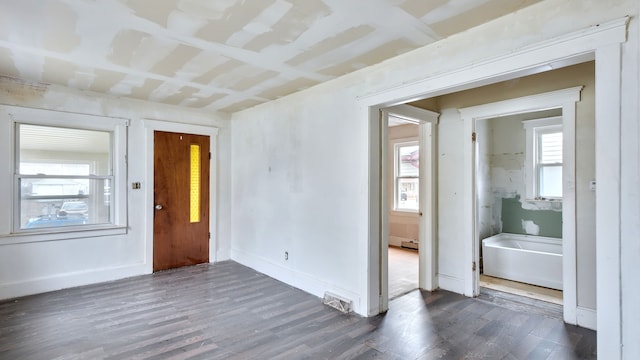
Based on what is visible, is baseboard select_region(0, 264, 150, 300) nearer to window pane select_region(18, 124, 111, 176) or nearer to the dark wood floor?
the dark wood floor

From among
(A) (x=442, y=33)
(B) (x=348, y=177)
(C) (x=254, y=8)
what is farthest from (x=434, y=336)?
(C) (x=254, y=8)

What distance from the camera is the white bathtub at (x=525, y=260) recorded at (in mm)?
4164

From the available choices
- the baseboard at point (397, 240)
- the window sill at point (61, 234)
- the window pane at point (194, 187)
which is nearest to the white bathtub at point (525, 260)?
the baseboard at point (397, 240)

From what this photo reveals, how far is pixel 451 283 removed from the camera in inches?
160

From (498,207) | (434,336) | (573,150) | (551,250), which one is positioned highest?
(573,150)

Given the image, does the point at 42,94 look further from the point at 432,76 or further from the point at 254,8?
the point at 432,76

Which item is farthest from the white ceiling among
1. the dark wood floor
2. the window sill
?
the dark wood floor

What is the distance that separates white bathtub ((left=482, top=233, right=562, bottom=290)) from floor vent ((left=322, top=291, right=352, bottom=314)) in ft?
8.30

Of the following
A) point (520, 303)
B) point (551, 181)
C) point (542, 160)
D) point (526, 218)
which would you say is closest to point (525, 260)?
point (520, 303)

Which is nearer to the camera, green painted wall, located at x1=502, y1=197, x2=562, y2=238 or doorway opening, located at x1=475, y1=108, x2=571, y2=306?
doorway opening, located at x1=475, y1=108, x2=571, y2=306

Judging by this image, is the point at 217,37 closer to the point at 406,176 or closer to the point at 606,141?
the point at 606,141

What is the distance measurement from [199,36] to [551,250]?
17.7ft

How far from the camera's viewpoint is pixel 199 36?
8.38 ft

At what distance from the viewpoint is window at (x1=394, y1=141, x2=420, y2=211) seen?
6836 millimetres
